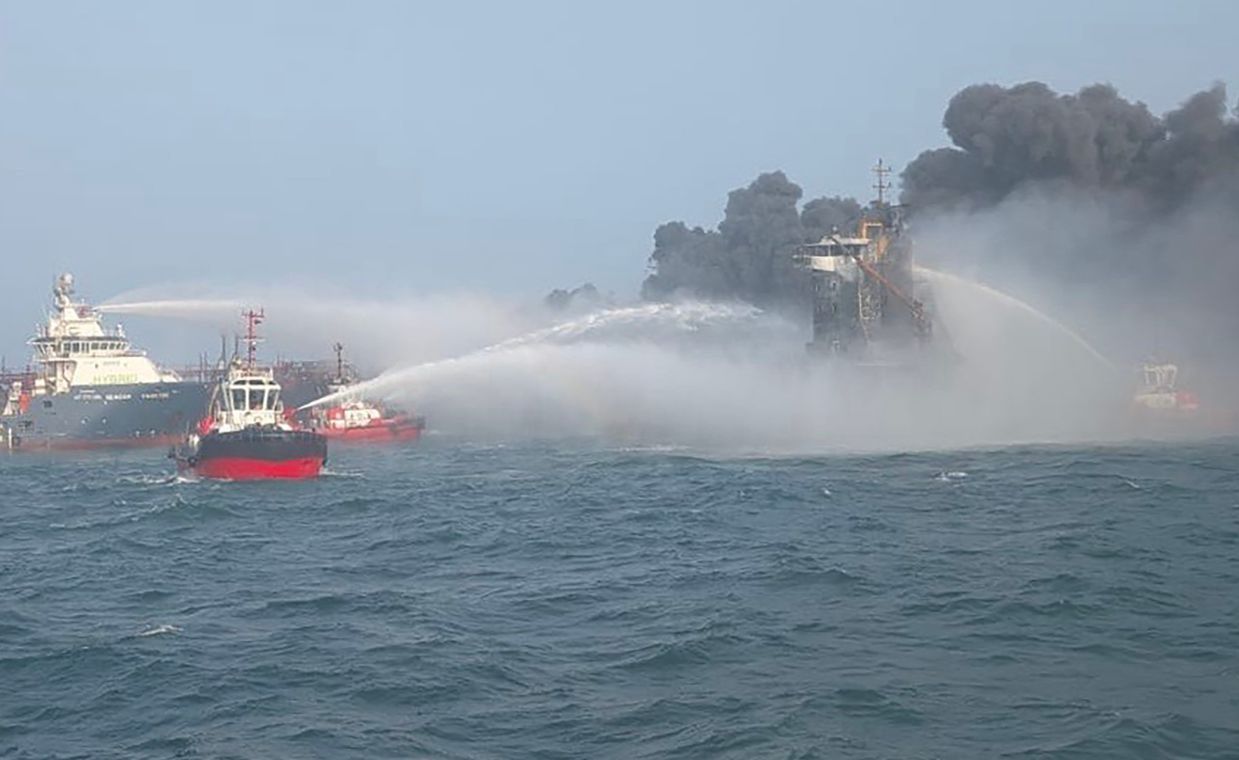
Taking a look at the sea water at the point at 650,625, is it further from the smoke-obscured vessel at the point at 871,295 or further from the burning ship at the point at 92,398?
the burning ship at the point at 92,398

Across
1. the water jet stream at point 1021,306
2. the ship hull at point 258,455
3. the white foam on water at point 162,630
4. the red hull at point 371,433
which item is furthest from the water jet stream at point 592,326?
the white foam on water at point 162,630

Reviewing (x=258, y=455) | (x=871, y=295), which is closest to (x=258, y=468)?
(x=258, y=455)

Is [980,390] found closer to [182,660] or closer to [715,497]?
[715,497]

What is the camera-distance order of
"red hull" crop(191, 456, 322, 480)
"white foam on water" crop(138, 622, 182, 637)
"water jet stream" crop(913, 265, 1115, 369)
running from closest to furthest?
"white foam on water" crop(138, 622, 182, 637) → "red hull" crop(191, 456, 322, 480) → "water jet stream" crop(913, 265, 1115, 369)

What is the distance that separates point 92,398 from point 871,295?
4481 centimetres

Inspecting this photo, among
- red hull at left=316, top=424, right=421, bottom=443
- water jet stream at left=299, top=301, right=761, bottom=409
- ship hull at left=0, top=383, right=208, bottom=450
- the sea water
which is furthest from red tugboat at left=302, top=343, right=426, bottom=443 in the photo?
the sea water

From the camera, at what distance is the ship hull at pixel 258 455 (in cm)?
4069

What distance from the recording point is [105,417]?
7088cm

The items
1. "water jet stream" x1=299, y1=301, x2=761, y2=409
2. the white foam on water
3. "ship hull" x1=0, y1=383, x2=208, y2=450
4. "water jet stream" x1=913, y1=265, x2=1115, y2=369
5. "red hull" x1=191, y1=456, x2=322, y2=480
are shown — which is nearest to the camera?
the white foam on water

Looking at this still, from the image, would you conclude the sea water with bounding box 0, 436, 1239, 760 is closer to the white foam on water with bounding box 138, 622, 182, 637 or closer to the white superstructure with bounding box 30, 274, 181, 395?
the white foam on water with bounding box 138, 622, 182, 637

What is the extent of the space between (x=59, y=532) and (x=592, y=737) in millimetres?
22689

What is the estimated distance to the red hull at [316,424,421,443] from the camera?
226ft

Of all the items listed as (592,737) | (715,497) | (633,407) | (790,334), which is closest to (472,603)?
(592,737)

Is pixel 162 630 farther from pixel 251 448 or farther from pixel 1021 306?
pixel 1021 306
